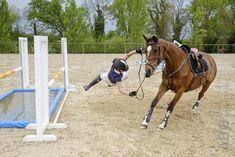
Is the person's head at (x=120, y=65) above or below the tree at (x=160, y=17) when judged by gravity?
below

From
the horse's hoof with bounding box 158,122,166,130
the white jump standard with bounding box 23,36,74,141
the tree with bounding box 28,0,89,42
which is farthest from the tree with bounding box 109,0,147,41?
the white jump standard with bounding box 23,36,74,141

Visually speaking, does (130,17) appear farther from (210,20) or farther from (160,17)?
(210,20)

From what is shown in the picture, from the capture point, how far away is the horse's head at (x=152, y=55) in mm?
4835

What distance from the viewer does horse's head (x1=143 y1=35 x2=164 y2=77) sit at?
4835 millimetres

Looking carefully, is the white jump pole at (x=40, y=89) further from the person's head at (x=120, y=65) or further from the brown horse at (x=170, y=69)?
the brown horse at (x=170, y=69)

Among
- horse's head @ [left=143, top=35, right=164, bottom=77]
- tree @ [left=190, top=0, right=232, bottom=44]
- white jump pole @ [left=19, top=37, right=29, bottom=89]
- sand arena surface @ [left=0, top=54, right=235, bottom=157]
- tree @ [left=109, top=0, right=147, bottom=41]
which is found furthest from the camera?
tree @ [left=109, top=0, right=147, bottom=41]

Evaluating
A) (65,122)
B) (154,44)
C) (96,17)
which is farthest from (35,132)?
(96,17)

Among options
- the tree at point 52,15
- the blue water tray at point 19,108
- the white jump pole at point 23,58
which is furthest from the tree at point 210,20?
the blue water tray at point 19,108

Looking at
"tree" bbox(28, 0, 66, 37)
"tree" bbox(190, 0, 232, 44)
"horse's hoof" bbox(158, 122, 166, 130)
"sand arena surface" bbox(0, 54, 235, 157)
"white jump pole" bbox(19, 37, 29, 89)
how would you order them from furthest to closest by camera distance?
1. "tree" bbox(28, 0, 66, 37)
2. "tree" bbox(190, 0, 232, 44)
3. "white jump pole" bbox(19, 37, 29, 89)
4. "horse's hoof" bbox(158, 122, 166, 130)
5. "sand arena surface" bbox(0, 54, 235, 157)

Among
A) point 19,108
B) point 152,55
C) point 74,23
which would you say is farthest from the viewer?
point 74,23

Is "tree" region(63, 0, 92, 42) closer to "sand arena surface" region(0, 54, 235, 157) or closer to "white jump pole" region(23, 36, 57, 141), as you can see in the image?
"sand arena surface" region(0, 54, 235, 157)

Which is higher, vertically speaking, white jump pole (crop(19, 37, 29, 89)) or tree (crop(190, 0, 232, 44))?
tree (crop(190, 0, 232, 44))

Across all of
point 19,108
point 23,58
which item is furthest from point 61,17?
point 19,108

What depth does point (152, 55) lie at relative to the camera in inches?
193
